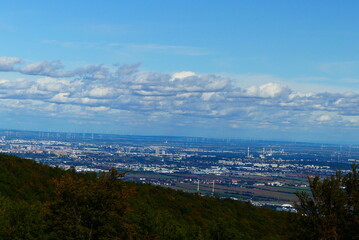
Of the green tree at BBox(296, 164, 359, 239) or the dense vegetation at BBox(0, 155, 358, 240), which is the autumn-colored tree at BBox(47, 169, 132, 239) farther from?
the green tree at BBox(296, 164, 359, 239)

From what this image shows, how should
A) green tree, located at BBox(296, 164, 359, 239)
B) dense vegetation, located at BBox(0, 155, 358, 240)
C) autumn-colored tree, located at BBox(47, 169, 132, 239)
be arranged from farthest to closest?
1. green tree, located at BBox(296, 164, 359, 239)
2. dense vegetation, located at BBox(0, 155, 358, 240)
3. autumn-colored tree, located at BBox(47, 169, 132, 239)

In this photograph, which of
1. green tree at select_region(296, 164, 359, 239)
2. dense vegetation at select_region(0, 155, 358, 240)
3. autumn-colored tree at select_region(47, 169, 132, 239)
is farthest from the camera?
green tree at select_region(296, 164, 359, 239)

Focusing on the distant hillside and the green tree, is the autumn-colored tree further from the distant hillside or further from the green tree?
the green tree

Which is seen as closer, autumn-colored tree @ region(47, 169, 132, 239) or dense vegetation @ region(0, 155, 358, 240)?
autumn-colored tree @ region(47, 169, 132, 239)

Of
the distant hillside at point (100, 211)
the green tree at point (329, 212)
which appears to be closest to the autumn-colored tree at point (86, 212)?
the distant hillside at point (100, 211)

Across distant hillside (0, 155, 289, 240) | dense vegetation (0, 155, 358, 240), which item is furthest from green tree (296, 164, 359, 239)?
distant hillside (0, 155, 289, 240)

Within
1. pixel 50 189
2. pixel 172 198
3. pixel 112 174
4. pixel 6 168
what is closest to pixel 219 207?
pixel 172 198
